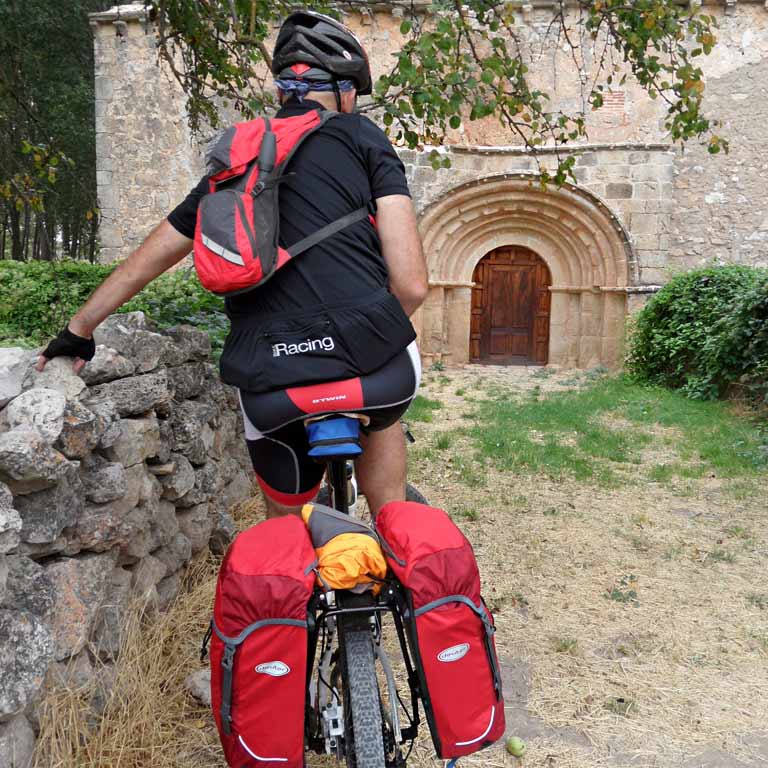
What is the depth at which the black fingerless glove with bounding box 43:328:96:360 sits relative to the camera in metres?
1.84

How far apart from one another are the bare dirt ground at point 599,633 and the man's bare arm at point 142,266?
108 centimetres

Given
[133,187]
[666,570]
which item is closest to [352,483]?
[666,570]

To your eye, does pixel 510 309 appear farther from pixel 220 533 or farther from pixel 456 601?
pixel 456 601

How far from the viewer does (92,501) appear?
207 centimetres

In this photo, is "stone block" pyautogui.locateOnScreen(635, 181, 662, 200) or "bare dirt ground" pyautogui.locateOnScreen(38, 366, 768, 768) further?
"stone block" pyautogui.locateOnScreen(635, 181, 662, 200)

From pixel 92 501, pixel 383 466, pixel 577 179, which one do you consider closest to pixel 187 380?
pixel 92 501

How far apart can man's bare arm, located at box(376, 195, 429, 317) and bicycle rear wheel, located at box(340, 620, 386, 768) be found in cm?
78

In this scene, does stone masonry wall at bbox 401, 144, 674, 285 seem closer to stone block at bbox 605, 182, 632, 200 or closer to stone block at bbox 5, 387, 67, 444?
stone block at bbox 605, 182, 632, 200

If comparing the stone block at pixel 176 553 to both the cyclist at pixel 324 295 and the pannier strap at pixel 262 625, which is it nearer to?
the cyclist at pixel 324 295

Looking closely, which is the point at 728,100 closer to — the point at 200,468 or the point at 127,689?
the point at 200,468

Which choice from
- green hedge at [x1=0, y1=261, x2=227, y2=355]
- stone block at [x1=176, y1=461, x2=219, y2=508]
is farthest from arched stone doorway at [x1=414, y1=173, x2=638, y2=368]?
stone block at [x1=176, y1=461, x2=219, y2=508]

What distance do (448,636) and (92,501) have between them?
120 cm

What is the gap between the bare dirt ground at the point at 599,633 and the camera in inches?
83.2

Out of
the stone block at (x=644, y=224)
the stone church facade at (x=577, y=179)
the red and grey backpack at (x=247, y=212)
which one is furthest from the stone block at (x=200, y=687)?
the stone block at (x=644, y=224)
